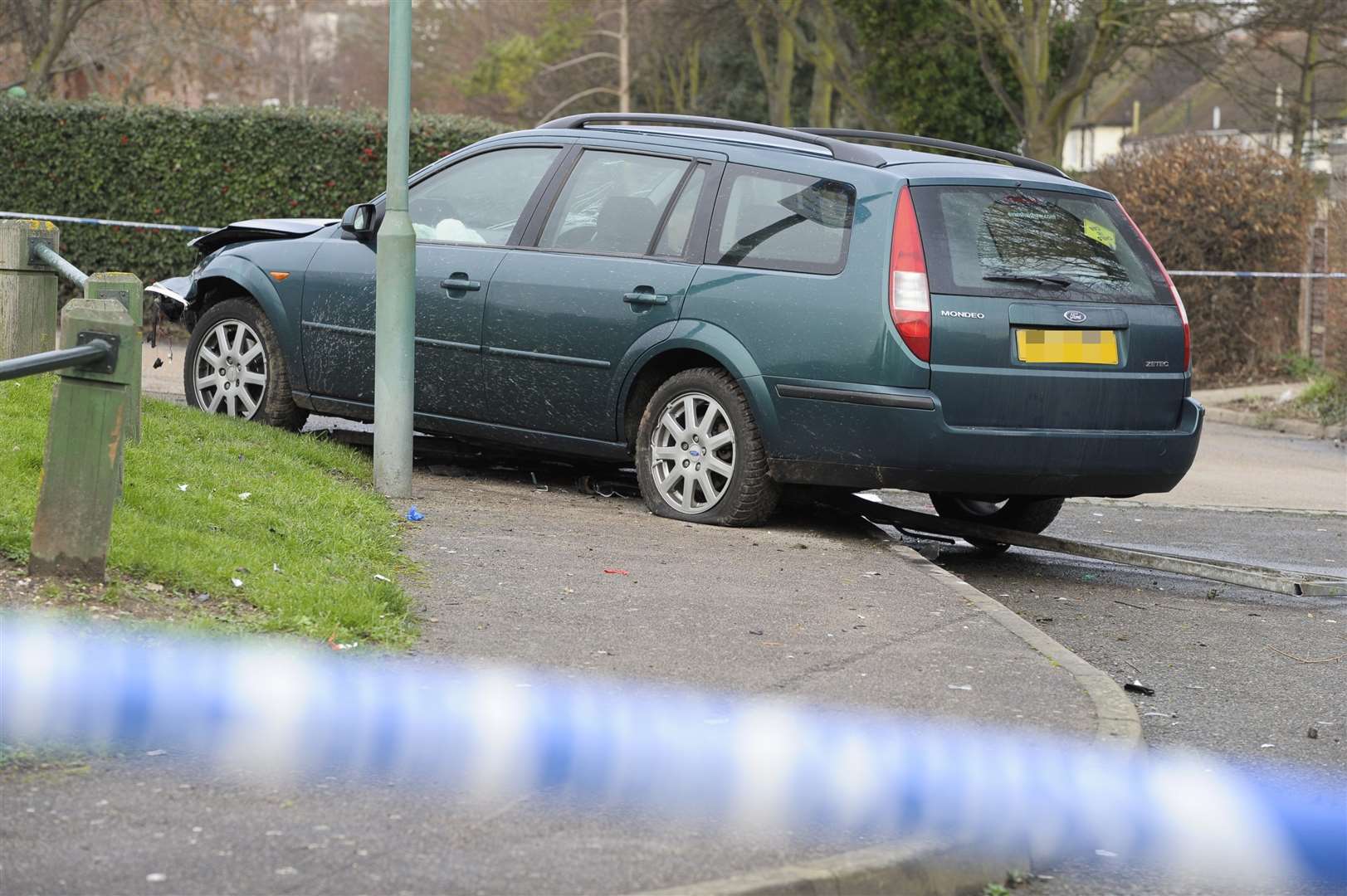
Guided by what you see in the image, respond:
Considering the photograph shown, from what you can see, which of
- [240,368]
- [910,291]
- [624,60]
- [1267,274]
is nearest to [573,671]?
[910,291]

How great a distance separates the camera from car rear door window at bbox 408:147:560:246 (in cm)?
887

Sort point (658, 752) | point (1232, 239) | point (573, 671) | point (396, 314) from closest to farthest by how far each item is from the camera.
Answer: point (658, 752)
point (573, 671)
point (396, 314)
point (1232, 239)

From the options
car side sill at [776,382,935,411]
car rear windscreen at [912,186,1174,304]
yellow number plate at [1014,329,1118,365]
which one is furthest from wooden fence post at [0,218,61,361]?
yellow number plate at [1014,329,1118,365]

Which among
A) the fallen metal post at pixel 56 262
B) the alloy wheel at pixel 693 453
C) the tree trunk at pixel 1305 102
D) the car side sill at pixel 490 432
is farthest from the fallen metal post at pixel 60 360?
the tree trunk at pixel 1305 102

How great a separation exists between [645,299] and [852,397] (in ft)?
3.88

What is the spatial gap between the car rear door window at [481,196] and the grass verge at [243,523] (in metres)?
1.29

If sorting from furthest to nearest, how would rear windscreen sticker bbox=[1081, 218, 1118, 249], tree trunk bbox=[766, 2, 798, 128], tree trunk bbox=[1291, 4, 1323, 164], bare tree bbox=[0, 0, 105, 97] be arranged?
tree trunk bbox=[766, 2, 798, 128] → tree trunk bbox=[1291, 4, 1323, 164] → bare tree bbox=[0, 0, 105, 97] → rear windscreen sticker bbox=[1081, 218, 1118, 249]

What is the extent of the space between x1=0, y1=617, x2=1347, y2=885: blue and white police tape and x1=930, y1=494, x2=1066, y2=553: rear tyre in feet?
12.3

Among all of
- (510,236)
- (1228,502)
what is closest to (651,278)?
(510,236)

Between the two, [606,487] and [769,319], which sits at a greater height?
[769,319]

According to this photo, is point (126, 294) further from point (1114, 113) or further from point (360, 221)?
point (1114, 113)

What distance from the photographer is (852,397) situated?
7.45 m

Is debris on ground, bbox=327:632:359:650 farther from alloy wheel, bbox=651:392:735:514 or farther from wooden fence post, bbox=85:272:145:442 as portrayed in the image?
alloy wheel, bbox=651:392:735:514

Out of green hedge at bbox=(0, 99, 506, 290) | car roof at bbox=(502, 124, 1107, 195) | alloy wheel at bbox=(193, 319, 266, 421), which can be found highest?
green hedge at bbox=(0, 99, 506, 290)
